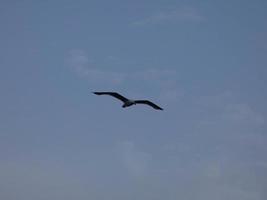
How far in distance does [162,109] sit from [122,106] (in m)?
6.83

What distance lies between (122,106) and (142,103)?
407 cm

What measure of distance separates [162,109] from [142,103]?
Result: 4148mm

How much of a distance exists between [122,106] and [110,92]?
13.0ft

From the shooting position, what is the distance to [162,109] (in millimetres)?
111750

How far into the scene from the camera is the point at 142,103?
374 feet

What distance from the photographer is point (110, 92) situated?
10931 centimetres

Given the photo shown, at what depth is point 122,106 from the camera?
112 metres

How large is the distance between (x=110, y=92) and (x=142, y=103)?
734cm
